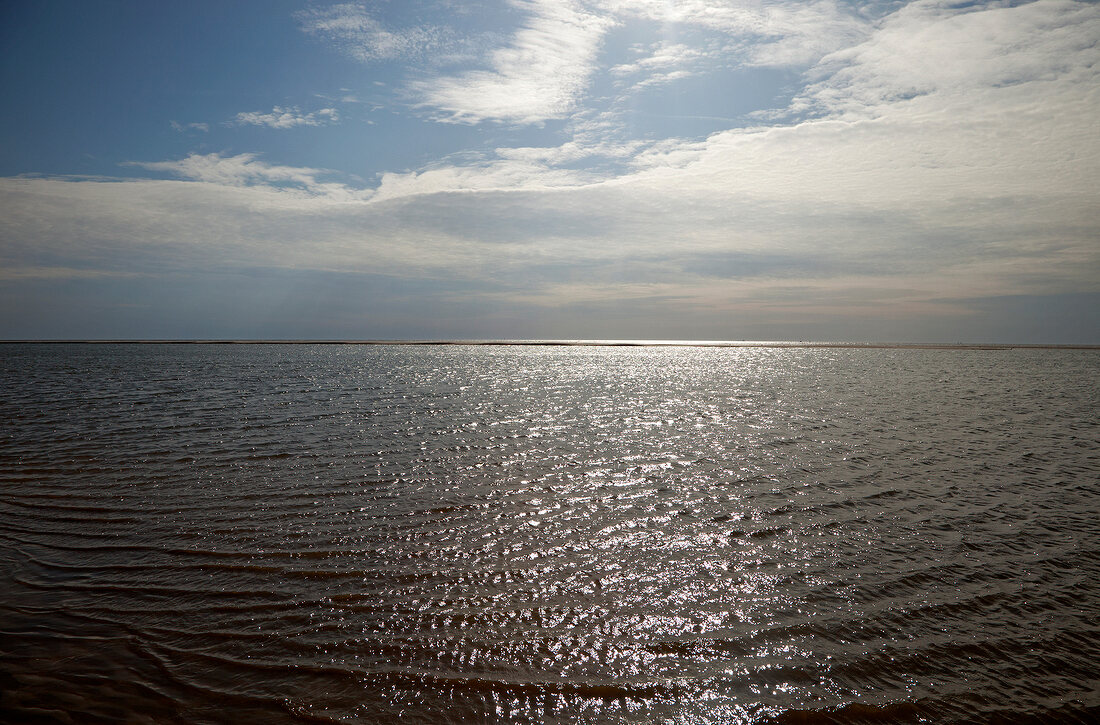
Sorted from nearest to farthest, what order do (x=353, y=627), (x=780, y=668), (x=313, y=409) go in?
1. (x=780, y=668)
2. (x=353, y=627)
3. (x=313, y=409)

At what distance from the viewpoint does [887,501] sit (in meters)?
14.7

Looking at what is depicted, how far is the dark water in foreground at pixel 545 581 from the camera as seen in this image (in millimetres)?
6559

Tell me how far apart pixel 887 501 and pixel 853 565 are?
206 inches

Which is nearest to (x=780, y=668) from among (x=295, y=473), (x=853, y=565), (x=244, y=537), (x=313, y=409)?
(x=853, y=565)

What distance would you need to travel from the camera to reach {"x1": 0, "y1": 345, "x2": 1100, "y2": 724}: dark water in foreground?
6.56 m

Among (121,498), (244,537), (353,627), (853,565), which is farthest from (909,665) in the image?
(121,498)

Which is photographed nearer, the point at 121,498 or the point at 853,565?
the point at 853,565

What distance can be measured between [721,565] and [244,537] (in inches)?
385

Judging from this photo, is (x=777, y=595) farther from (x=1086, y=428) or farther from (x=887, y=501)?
(x=1086, y=428)

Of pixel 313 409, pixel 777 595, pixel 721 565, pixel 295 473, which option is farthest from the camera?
pixel 313 409

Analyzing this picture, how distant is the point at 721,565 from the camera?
10.5m

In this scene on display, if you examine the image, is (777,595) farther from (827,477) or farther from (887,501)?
(827,477)

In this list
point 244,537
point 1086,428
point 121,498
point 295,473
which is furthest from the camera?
point 1086,428

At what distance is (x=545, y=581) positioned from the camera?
31.6 feet
